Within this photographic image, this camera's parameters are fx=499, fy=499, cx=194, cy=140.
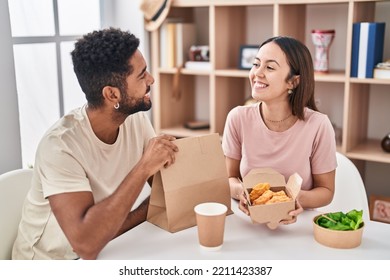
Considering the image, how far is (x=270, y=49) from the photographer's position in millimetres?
1477

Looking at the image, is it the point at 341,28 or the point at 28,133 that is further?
the point at 341,28

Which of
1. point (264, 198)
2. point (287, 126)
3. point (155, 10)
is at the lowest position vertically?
point (264, 198)

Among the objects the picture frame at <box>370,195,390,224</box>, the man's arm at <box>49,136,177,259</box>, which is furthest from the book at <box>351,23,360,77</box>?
the man's arm at <box>49,136,177,259</box>

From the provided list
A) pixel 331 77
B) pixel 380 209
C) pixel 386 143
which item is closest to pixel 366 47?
pixel 331 77

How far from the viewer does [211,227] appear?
3.48ft

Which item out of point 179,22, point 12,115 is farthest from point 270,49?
point 179,22

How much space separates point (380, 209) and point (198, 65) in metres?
1.09

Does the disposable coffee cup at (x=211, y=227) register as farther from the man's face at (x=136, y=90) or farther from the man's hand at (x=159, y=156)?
the man's face at (x=136, y=90)

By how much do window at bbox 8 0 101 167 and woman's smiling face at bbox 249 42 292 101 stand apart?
1011 millimetres

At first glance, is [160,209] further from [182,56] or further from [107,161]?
[182,56]

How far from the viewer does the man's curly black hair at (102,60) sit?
1.28 meters

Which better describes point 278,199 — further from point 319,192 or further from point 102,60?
point 102,60
